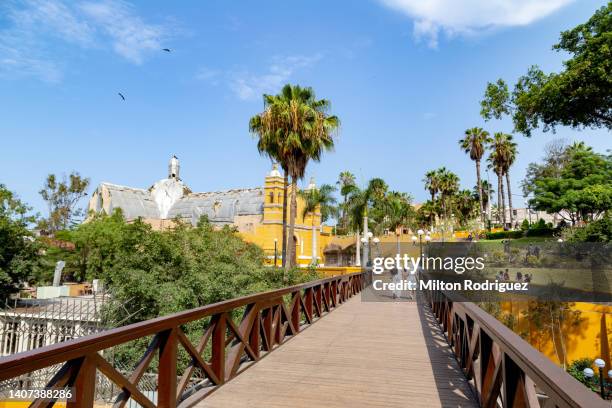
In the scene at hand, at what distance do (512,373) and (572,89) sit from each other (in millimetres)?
17038

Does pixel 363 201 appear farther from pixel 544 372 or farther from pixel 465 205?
pixel 465 205

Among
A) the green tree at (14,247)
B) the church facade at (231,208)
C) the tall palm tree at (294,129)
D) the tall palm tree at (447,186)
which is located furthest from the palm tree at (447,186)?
the green tree at (14,247)

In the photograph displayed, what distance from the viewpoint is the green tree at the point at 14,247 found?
1980cm

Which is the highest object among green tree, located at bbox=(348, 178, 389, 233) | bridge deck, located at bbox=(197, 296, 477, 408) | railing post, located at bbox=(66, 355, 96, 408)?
green tree, located at bbox=(348, 178, 389, 233)

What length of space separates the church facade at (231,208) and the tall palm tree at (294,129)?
1528cm

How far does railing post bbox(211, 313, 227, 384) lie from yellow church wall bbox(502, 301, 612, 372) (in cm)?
1317

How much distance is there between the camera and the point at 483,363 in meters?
3.84

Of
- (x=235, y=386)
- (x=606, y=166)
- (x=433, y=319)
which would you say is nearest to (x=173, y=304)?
(x=433, y=319)

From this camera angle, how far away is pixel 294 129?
1842cm

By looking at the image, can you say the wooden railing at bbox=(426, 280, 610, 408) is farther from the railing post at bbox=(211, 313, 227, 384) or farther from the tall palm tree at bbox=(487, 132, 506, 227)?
the tall palm tree at bbox=(487, 132, 506, 227)

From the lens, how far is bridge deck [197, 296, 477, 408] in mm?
4121

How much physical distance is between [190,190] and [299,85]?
43261 millimetres

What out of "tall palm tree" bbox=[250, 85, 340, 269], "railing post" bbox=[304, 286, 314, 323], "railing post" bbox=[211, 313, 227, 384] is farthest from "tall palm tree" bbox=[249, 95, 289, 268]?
"railing post" bbox=[211, 313, 227, 384]

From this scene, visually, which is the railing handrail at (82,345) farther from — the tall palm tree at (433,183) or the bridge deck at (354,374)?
the tall palm tree at (433,183)
